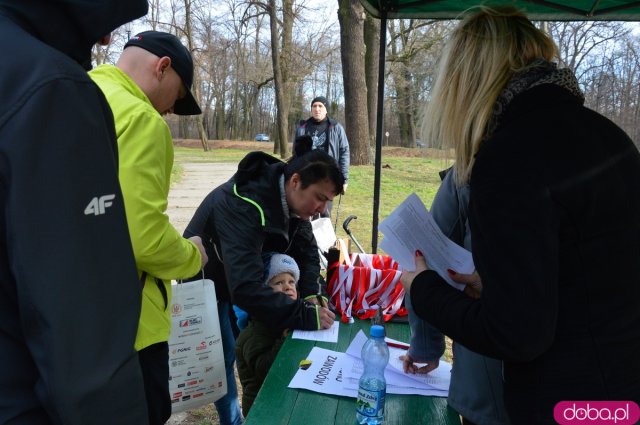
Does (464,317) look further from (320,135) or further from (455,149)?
(320,135)

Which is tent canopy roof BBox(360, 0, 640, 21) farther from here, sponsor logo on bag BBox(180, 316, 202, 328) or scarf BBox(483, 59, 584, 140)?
scarf BBox(483, 59, 584, 140)

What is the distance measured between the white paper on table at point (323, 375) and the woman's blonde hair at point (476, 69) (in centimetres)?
82

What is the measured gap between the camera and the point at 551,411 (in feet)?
3.63

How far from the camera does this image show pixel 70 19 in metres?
0.95

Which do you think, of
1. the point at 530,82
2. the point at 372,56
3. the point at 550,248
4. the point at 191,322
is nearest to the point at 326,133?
the point at 191,322

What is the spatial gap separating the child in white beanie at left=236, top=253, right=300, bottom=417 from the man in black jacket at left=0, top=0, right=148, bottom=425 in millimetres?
1500

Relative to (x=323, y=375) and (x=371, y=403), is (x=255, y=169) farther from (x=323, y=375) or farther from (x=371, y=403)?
(x=371, y=403)

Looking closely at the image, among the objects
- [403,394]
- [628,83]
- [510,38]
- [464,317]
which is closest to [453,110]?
[510,38]

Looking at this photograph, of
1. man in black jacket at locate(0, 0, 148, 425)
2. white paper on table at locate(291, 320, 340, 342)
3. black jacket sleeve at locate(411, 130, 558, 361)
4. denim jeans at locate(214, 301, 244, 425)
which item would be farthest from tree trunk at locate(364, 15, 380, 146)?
man in black jacket at locate(0, 0, 148, 425)

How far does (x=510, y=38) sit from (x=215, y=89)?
42567 millimetres

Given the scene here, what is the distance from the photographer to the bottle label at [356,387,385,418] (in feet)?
4.97

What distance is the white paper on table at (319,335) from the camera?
2.22 m

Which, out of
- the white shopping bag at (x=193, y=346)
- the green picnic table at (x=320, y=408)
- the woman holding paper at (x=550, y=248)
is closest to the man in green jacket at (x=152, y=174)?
the white shopping bag at (x=193, y=346)

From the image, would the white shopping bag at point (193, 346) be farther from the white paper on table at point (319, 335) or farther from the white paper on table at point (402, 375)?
the white paper on table at point (402, 375)
